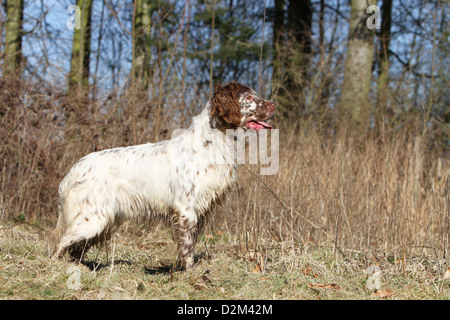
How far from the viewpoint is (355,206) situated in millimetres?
5039

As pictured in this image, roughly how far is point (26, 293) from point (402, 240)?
Answer: 293 cm

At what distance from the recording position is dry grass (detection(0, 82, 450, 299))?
3.28 metres

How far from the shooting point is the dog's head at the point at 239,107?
3.68 metres

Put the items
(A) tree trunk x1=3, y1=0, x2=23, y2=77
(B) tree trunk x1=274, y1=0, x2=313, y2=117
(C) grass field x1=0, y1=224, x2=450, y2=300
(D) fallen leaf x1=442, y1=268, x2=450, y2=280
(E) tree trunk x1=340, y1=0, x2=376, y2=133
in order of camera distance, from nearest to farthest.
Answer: (C) grass field x1=0, y1=224, x2=450, y2=300 → (D) fallen leaf x1=442, y1=268, x2=450, y2=280 → (E) tree trunk x1=340, y1=0, x2=376, y2=133 → (A) tree trunk x1=3, y1=0, x2=23, y2=77 → (B) tree trunk x1=274, y1=0, x2=313, y2=117

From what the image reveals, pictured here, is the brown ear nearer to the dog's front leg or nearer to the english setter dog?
the english setter dog

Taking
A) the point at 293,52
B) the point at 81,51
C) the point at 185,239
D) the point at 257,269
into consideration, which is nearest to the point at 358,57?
the point at 293,52

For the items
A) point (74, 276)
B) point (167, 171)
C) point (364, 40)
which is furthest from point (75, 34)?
point (74, 276)

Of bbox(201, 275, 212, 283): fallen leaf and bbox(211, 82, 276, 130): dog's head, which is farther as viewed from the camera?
bbox(211, 82, 276, 130): dog's head

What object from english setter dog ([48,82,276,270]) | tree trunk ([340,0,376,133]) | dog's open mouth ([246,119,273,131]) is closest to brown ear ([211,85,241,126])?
english setter dog ([48,82,276,270])

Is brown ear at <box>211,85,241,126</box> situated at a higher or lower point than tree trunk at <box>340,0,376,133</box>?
lower

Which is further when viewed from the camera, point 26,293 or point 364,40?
point 364,40

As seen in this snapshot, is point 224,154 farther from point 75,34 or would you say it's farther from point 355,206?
point 75,34

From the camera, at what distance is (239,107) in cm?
373

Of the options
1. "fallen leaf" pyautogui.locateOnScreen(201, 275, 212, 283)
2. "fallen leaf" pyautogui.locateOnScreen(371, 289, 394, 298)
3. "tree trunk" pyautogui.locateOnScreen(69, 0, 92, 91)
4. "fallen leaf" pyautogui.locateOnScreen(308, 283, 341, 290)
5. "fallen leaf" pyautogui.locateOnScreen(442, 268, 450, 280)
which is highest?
"tree trunk" pyautogui.locateOnScreen(69, 0, 92, 91)
